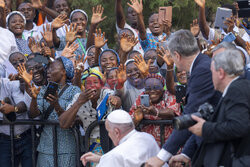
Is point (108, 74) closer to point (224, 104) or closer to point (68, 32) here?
point (68, 32)

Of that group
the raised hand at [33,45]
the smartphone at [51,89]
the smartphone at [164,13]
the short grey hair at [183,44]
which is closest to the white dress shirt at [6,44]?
the raised hand at [33,45]

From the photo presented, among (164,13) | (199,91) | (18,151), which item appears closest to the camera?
(199,91)

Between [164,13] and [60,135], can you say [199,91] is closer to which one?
[60,135]

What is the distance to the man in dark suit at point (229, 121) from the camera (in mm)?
3324

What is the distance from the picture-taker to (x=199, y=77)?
3.93 metres

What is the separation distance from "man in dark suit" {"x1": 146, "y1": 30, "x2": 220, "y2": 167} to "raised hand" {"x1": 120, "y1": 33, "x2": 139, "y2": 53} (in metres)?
2.83

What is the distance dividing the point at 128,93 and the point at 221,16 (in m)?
2.06

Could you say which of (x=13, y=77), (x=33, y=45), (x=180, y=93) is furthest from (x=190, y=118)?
(x=33, y=45)

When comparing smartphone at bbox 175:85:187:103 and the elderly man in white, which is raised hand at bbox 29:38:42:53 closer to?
smartphone at bbox 175:85:187:103

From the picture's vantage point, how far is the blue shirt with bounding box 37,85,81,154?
18.5ft

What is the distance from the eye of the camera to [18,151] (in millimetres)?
5914

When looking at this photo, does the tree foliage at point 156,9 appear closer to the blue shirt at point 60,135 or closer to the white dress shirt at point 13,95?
the white dress shirt at point 13,95

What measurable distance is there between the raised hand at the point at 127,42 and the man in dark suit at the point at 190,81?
283 cm

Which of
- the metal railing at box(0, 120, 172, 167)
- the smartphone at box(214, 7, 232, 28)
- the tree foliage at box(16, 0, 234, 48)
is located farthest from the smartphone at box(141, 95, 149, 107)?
the tree foliage at box(16, 0, 234, 48)
